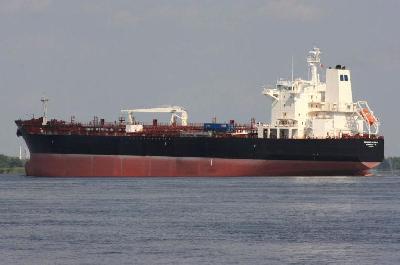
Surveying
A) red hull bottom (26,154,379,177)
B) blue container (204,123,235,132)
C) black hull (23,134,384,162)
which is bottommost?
red hull bottom (26,154,379,177)

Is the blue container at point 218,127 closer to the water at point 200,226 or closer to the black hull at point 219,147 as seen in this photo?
the black hull at point 219,147

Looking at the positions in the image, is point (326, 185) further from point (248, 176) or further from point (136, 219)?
point (136, 219)

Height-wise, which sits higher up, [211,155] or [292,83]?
[292,83]

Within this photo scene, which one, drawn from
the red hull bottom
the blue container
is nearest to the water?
the red hull bottom

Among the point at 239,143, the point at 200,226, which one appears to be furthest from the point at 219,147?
the point at 200,226

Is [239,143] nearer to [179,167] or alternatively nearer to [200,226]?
[179,167]

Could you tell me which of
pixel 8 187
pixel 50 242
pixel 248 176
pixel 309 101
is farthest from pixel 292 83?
pixel 50 242

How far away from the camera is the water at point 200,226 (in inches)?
1570

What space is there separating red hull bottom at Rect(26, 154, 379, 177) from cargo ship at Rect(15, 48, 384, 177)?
0.08m

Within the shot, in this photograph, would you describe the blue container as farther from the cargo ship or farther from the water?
the water

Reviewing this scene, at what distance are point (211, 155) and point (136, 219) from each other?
43922 mm

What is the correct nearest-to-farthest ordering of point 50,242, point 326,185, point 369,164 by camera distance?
1. point 50,242
2. point 326,185
3. point 369,164

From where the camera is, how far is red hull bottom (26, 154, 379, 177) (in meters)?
94.6

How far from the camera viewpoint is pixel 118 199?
66.3 meters
